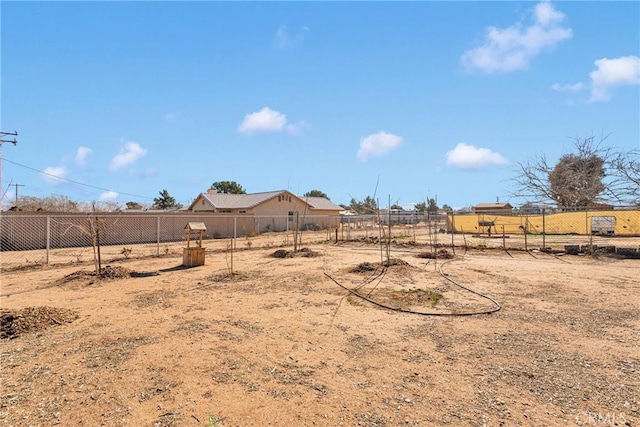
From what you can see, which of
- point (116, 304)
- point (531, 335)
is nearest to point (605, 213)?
point (531, 335)

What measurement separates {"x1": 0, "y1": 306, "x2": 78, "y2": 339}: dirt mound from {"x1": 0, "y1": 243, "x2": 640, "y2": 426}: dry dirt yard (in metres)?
0.03

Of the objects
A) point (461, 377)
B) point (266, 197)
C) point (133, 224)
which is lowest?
point (461, 377)

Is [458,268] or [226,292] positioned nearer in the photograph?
[226,292]

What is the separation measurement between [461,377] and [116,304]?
6.32 meters

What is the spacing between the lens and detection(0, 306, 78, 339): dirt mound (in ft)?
17.2

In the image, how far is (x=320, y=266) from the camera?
1180cm

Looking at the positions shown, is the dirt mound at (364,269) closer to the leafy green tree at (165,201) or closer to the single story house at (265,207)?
the single story house at (265,207)

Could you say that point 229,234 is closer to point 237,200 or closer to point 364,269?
point 364,269

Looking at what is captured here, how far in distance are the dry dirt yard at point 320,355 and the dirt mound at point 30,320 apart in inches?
1.1

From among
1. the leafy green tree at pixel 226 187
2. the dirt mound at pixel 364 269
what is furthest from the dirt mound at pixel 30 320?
the leafy green tree at pixel 226 187

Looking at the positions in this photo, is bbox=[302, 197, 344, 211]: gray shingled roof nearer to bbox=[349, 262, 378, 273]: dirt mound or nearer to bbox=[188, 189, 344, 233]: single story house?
bbox=[188, 189, 344, 233]: single story house

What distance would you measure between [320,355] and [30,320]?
4617mm

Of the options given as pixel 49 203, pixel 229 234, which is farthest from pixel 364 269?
pixel 49 203

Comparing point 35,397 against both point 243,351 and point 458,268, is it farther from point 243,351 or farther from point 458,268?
point 458,268
